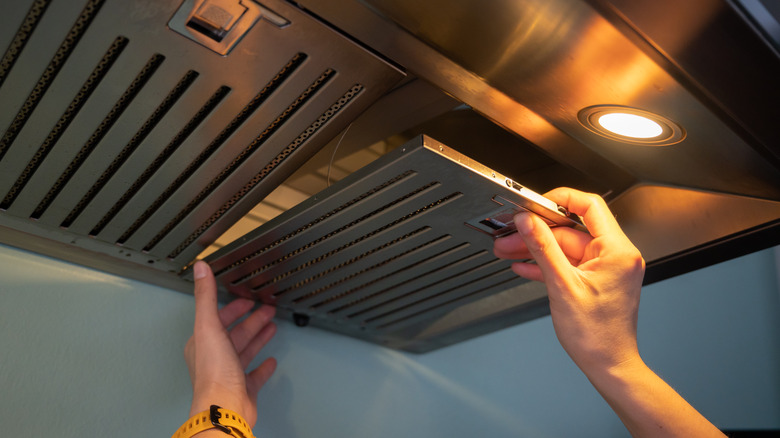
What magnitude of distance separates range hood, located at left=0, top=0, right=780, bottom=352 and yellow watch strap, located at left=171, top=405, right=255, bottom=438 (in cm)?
25

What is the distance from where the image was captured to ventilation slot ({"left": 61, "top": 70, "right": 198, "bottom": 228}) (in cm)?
73

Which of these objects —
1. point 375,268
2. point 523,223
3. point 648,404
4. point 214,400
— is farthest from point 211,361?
point 648,404

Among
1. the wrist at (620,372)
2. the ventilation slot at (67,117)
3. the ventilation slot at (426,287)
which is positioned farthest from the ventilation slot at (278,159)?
the wrist at (620,372)

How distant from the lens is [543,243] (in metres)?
0.82

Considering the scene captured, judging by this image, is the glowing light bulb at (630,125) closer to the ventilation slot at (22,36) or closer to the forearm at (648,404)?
the forearm at (648,404)

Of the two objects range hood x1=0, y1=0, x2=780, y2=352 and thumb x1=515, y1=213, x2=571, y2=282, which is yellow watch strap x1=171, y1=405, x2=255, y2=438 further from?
thumb x1=515, y1=213, x2=571, y2=282

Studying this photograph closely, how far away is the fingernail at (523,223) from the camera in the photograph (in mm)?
817

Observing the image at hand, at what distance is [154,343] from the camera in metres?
1.13

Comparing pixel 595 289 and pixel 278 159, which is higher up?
pixel 278 159

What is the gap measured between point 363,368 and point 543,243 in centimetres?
71

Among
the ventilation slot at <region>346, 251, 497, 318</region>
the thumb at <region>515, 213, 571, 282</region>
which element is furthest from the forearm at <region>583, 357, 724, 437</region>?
the ventilation slot at <region>346, 251, 497, 318</region>

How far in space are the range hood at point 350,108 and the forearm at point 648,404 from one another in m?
0.25

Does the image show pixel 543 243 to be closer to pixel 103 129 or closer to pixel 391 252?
pixel 391 252

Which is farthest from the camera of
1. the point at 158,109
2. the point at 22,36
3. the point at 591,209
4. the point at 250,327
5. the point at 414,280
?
the point at 250,327
